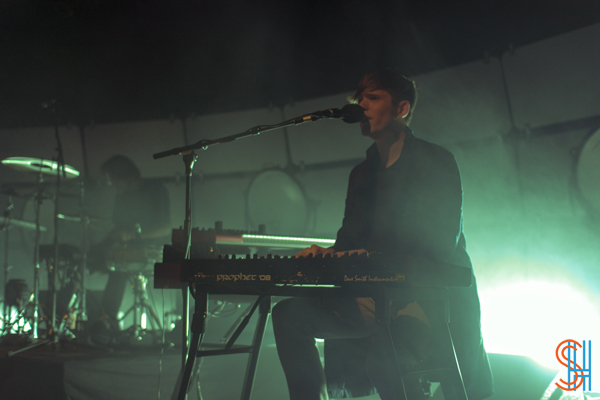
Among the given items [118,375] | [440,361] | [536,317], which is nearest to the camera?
[440,361]

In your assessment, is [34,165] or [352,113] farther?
[34,165]

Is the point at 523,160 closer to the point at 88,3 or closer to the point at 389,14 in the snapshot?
the point at 389,14

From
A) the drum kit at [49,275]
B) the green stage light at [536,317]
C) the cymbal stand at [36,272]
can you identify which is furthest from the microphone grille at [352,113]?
the cymbal stand at [36,272]

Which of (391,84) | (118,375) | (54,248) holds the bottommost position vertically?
(118,375)

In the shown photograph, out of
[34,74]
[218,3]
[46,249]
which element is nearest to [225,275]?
[46,249]

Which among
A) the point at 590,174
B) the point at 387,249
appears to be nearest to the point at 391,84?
the point at 387,249

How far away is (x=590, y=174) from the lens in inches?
96.6

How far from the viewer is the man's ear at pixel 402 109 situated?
1.62 meters

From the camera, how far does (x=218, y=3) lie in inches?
153

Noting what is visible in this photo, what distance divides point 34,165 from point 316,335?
9.30 feet

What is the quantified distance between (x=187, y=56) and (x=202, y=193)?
4.38 ft

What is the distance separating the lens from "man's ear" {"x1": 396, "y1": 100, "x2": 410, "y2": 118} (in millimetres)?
1619

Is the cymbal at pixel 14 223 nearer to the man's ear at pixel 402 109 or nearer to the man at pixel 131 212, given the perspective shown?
the man at pixel 131 212

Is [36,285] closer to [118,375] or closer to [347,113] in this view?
[118,375]
